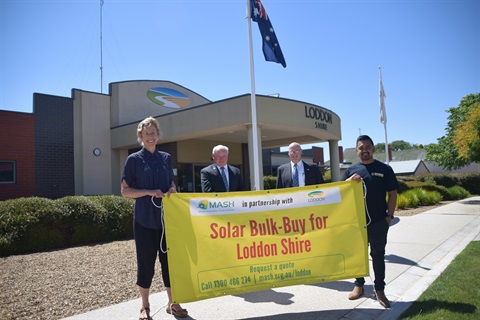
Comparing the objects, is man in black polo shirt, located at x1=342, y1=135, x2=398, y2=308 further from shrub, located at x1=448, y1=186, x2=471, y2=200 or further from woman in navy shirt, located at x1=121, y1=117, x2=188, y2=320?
shrub, located at x1=448, y1=186, x2=471, y2=200

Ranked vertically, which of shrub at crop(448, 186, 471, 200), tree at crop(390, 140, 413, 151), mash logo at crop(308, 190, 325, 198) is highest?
tree at crop(390, 140, 413, 151)

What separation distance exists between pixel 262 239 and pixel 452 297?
2.44 m

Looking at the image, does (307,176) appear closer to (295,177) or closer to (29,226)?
(295,177)

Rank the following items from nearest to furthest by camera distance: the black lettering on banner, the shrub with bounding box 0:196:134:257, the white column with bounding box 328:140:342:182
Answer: the shrub with bounding box 0:196:134:257, the black lettering on banner, the white column with bounding box 328:140:342:182

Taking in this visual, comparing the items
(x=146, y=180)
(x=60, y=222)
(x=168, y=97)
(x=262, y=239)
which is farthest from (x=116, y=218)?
(x=168, y=97)

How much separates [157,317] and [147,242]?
90cm

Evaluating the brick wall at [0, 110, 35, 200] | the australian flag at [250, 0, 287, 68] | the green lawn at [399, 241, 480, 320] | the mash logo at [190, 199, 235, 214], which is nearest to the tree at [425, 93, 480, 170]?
the australian flag at [250, 0, 287, 68]

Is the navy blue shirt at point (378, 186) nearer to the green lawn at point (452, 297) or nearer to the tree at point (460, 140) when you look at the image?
the green lawn at point (452, 297)

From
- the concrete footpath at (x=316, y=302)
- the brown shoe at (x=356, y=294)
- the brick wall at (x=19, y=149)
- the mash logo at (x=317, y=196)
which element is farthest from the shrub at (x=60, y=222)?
the brick wall at (x=19, y=149)

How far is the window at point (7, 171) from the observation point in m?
16.1

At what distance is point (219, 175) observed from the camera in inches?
197

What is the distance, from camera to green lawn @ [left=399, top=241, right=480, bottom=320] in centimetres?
370

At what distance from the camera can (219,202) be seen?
394 cm

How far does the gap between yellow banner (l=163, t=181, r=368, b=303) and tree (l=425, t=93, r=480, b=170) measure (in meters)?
18.8
